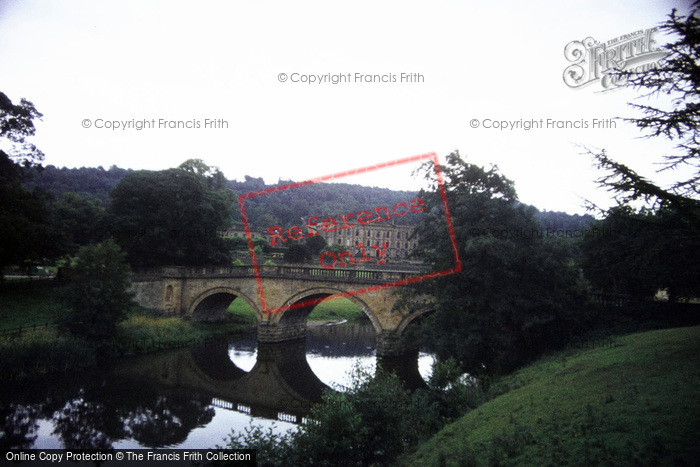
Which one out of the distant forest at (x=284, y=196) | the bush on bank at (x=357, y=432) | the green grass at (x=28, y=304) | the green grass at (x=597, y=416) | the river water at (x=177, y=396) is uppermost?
the distant forest at (x=284, y=196)

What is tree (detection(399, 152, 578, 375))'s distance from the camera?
56.6ft

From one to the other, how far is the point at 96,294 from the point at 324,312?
75.1 feet

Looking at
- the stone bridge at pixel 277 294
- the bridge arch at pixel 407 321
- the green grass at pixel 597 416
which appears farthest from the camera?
the stone bridge at pixel 277 294

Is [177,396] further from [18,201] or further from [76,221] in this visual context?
[76,221]

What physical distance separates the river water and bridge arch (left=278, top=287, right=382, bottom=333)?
2229 mm

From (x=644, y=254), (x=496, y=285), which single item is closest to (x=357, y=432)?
(x=644, y=254)

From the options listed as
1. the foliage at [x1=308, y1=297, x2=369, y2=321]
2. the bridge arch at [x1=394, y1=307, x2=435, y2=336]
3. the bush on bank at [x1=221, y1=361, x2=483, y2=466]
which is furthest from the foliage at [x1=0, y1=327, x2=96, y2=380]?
the foliage at [x1=308, y1=297, x2=369, y2=321]

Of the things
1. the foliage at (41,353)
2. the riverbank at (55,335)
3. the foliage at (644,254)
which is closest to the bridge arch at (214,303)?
the riverbank at (55,335)

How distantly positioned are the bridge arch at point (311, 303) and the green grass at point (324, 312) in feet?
23.9

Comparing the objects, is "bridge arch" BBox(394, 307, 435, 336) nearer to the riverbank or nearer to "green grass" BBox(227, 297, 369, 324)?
the riverbank

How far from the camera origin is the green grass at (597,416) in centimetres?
746

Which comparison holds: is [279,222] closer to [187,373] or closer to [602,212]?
[187,373]

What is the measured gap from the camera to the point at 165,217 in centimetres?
3612

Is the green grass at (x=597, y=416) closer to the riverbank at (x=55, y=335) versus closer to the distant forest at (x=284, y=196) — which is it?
the riverbank at (x=55, y=335)
